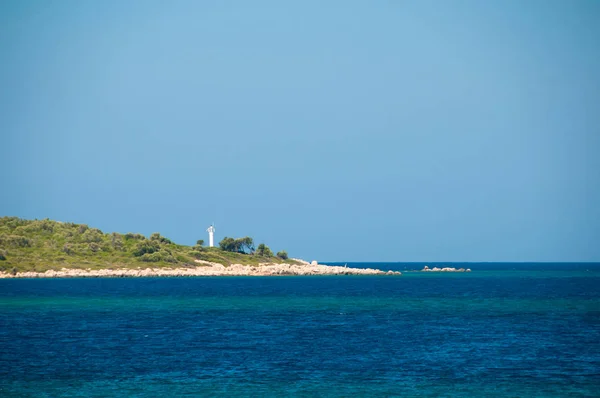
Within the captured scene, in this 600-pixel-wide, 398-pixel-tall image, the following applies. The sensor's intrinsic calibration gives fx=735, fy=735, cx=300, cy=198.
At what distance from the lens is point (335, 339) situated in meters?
53.6

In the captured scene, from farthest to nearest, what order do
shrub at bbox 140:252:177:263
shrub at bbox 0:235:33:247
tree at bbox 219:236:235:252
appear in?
1. tree at bbox 219:236:235:252
2. shrub at bbox 140:252:177:263
3. shrub at bbox 0:235:33:247

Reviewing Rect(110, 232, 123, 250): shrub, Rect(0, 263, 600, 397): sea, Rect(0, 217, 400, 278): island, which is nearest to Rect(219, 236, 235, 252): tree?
Rect(0, 217, 400, 278): island

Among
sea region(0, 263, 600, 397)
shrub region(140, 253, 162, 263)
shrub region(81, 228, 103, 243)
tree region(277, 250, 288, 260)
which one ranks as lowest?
sea region(0, 263, 600, 397)

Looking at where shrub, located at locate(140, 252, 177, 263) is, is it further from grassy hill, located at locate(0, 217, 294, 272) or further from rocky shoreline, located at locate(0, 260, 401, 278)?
rocky shoreline, located at locate(0, 260, 401, 278)

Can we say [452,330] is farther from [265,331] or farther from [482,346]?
[265,331]

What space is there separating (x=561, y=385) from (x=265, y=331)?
2703 centimetres

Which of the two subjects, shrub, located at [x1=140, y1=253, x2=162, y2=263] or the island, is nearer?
the island

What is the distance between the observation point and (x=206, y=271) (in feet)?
546

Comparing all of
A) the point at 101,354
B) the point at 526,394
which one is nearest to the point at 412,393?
the point at 526,394

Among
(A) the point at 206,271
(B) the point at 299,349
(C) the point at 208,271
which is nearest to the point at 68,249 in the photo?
(A) the point at 206,271

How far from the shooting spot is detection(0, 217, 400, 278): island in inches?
6024

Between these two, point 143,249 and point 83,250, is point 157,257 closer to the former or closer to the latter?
point 143,249

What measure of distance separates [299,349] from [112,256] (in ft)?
408

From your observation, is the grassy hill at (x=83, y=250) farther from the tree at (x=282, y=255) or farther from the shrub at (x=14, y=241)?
the tree at (x=282, y=255)
